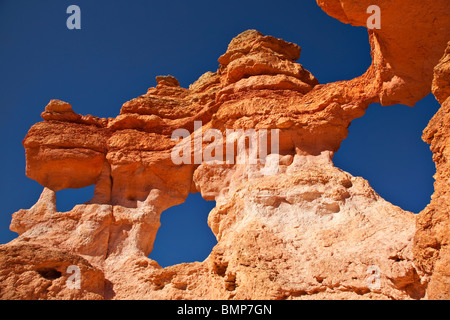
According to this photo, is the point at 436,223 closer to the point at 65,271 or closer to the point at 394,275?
the point at 394,275

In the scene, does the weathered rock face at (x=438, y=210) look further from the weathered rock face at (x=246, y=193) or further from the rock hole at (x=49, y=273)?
the rock hole at (x=49, y=273)

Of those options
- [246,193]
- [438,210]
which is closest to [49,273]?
[246,193]

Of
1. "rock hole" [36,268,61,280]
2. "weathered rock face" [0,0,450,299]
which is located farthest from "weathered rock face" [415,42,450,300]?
"rock hole" [36,268,61,280]

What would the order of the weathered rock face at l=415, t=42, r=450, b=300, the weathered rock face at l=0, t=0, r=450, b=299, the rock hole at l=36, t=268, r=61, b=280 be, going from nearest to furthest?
the weathered rock face at l=415, t=42, r=450, b=300, the weathered rock face at l=0, t=0, r=450, b=299, the rock hole at l=36, t=268, r=61, b=280

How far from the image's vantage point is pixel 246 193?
9.48 metres

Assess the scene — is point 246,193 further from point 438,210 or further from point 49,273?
point 49,273

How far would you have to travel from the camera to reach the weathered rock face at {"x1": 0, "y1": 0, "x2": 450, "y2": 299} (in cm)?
705

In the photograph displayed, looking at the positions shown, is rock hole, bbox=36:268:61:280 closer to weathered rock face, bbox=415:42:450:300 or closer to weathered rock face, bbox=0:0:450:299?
weathered rock face, bbox=0:0:450:299

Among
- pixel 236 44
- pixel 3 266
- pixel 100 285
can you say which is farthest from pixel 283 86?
pixel 3 266

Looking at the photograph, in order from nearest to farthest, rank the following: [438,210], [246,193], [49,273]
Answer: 1. [438,210]
2. [49,273]
3. [246,193]

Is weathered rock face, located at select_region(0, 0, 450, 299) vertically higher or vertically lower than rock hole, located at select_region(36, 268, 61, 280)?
higher

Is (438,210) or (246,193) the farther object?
(246,193)

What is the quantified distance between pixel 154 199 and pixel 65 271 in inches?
145

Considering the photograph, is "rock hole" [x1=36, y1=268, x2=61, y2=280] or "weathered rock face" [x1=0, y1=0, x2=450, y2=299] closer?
"weathered rock face" [x1=0, y1=0, x2=450, y2=299]
